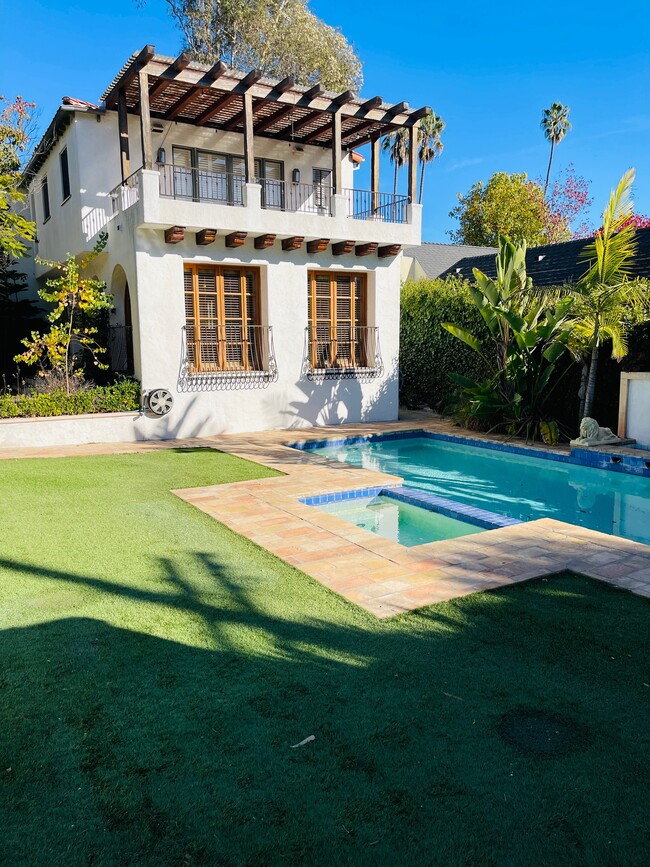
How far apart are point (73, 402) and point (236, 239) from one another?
16.2ft

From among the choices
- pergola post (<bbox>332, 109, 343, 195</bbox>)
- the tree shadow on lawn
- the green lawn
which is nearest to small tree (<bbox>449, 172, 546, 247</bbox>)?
pergola post (<bbox>332, 109, 343, 195</bbox>)

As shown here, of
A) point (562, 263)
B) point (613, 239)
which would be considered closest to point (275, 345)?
point (613, 239)

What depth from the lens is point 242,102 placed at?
1472 centimetres

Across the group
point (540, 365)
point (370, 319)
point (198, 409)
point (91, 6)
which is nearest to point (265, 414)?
point (198, 409)

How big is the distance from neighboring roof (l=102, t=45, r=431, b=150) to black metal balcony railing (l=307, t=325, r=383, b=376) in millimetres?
4723

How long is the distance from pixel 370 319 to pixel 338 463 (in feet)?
21.2

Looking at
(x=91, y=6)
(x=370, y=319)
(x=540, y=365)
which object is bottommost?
(x=540, y=365)

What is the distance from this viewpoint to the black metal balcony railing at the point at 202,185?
15.6 metres

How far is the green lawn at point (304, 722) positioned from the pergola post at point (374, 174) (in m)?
12.7

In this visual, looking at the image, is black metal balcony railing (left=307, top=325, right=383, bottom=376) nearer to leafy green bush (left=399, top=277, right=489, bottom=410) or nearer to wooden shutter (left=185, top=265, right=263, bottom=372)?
wooden shutter (left=185, top=265, right=263, bottom=372)

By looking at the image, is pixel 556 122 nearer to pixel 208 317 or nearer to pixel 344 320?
pixel 344 320

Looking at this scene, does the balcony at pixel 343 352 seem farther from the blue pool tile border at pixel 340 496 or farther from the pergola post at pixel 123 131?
the blue pool tile border at pixel 340 496

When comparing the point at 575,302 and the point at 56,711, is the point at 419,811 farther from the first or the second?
the point at 575,302

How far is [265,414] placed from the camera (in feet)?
49.8
